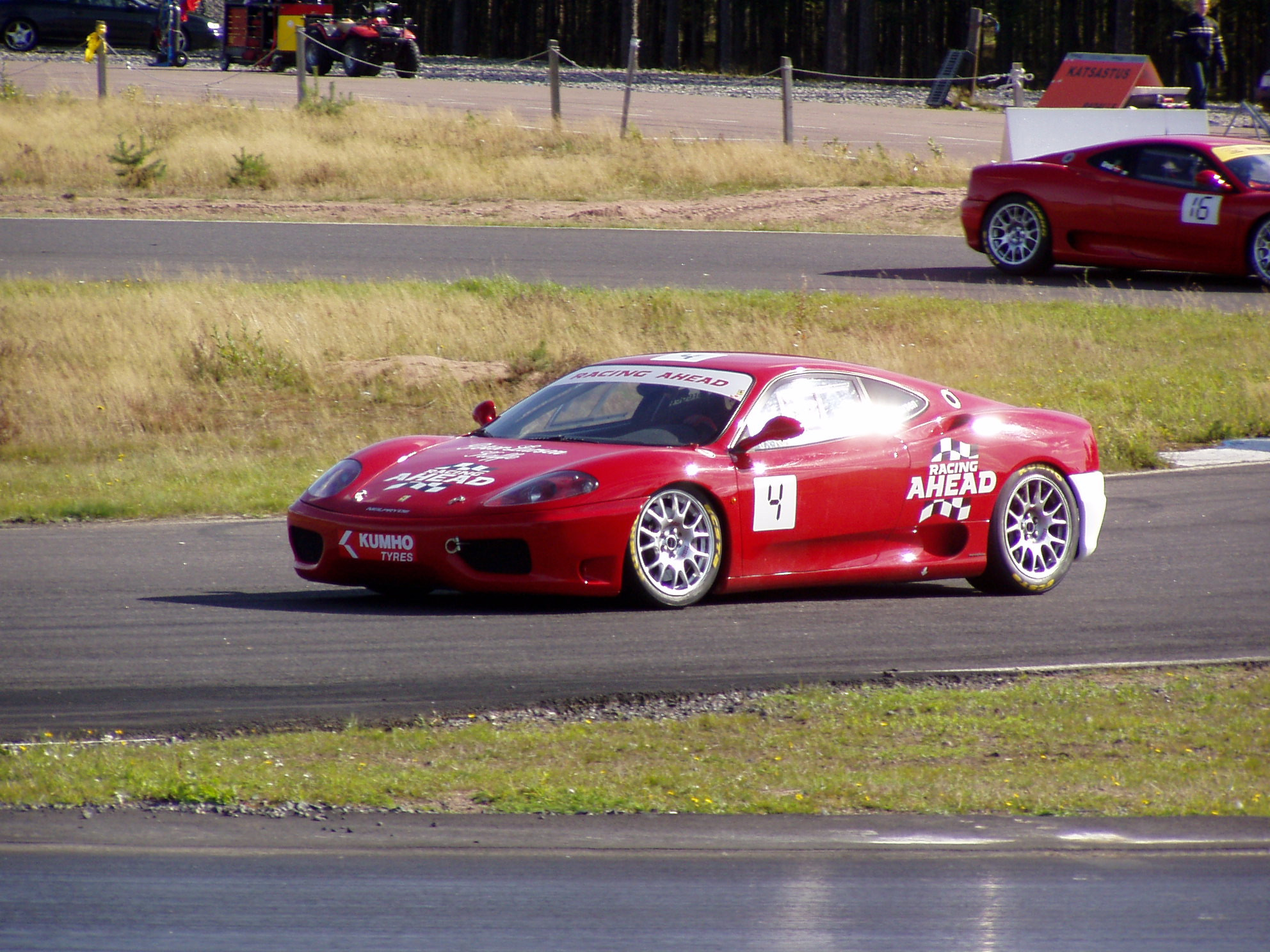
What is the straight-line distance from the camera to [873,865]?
4559 mm

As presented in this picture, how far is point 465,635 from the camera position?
7.25 meters

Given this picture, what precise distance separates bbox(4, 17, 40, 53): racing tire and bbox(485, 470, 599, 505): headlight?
43.8m

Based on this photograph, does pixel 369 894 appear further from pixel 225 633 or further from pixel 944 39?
pixel 944 39

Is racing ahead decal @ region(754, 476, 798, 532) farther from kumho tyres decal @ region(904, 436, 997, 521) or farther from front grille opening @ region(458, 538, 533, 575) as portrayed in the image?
front grille opening @ region(458, 538, 533, 575)

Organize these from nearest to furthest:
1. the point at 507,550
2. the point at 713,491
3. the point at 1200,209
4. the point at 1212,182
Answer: the point at 507,550 → the point at 713,491 → the point at 1212,182 → the point at 1200,209

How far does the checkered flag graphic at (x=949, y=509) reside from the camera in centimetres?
847

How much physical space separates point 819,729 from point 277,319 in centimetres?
1040

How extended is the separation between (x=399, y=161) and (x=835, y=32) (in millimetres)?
27987

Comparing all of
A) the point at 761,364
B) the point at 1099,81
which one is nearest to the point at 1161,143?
the point at 761,364

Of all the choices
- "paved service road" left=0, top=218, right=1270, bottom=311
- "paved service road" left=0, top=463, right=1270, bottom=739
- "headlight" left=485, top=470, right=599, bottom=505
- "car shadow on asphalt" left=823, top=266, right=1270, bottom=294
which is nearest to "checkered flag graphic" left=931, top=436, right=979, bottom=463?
"paved service road" left=0, top=463, right=1270, bottom=739

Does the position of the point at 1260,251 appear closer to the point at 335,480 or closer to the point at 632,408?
the point at 632,408

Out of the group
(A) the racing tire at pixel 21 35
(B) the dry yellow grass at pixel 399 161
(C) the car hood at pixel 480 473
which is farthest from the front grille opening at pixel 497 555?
(A) the racing tire at pixel 21 35

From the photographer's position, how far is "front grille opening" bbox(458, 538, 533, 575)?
294 inches

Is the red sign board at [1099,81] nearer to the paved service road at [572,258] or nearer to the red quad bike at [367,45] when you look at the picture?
the paved service road at [572,258]
